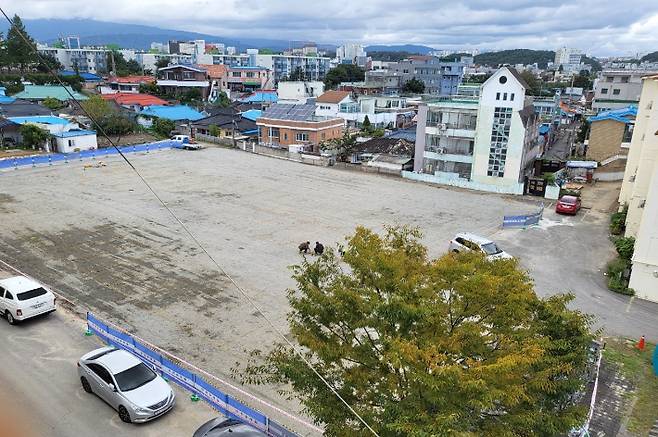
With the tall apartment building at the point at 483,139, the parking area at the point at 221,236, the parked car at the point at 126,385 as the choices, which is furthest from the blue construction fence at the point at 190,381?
the tall apartment building at the point at 483,139

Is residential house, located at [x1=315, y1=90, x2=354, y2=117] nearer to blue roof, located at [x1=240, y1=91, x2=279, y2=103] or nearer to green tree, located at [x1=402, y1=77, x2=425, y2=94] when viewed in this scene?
blue roof, located at [x1=240, y1=91, x2=279, y2=103]

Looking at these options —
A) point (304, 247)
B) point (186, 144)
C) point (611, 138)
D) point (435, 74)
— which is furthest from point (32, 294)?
point (435, 74)

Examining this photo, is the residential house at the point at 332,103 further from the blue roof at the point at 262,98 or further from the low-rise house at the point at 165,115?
the blue roof at the point at 262,98

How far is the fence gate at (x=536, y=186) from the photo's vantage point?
100ft

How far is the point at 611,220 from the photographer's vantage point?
995 inches

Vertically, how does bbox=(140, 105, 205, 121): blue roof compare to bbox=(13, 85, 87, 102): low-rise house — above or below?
below

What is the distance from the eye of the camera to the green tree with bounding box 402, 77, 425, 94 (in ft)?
276

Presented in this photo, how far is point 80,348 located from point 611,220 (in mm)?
26268

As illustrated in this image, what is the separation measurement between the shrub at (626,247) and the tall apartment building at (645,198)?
0.55m

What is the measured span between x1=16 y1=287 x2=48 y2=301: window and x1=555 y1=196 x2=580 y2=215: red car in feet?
85.6

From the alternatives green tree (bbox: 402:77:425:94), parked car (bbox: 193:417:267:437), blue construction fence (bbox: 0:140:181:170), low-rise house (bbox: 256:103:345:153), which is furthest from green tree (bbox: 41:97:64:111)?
parked car (bbox: 193:417:267:437)

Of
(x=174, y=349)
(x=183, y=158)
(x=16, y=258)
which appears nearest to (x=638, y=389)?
(x=174, y=349)

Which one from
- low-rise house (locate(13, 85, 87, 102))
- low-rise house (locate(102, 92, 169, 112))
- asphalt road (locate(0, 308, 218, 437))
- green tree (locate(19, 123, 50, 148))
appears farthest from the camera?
low-rise house (locate(13, 85, 87, 102))

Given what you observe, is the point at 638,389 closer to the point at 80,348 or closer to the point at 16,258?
A: the point at 80,348
